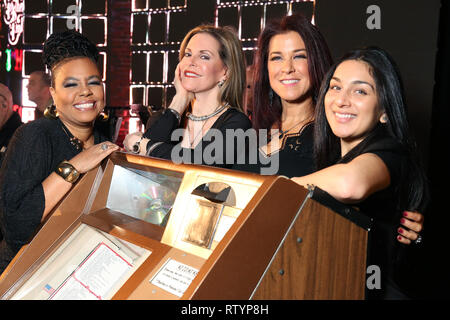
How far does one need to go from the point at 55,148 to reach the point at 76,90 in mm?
265

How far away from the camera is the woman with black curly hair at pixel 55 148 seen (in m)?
1.65

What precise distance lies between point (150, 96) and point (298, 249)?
6.18 m

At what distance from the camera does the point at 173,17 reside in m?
6.57

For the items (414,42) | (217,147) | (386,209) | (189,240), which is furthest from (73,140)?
(414,42)

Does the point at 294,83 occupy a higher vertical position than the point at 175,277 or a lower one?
higher

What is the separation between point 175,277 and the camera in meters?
1.14

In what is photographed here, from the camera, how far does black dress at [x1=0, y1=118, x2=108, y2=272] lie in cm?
164

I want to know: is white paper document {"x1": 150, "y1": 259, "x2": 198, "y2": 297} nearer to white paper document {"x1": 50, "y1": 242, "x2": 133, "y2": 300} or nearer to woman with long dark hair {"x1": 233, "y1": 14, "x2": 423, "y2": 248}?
white paper document {"x1": 50, "y1": 242, "x2": 133, "y2": 300}

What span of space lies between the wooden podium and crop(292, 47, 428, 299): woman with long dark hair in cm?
12

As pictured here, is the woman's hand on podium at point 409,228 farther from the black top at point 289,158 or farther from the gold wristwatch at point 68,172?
the gold wristwatch at point 68,172

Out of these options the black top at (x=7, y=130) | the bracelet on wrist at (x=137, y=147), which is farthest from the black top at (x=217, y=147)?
the black top at (x=7, y=130)

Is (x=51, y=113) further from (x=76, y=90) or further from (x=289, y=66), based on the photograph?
(x=289, y=66)

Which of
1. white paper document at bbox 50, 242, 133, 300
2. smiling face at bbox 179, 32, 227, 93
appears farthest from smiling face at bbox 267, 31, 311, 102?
white paper document at bbox 50, 242, 133, 300

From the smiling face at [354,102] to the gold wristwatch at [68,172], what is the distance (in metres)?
0.98
